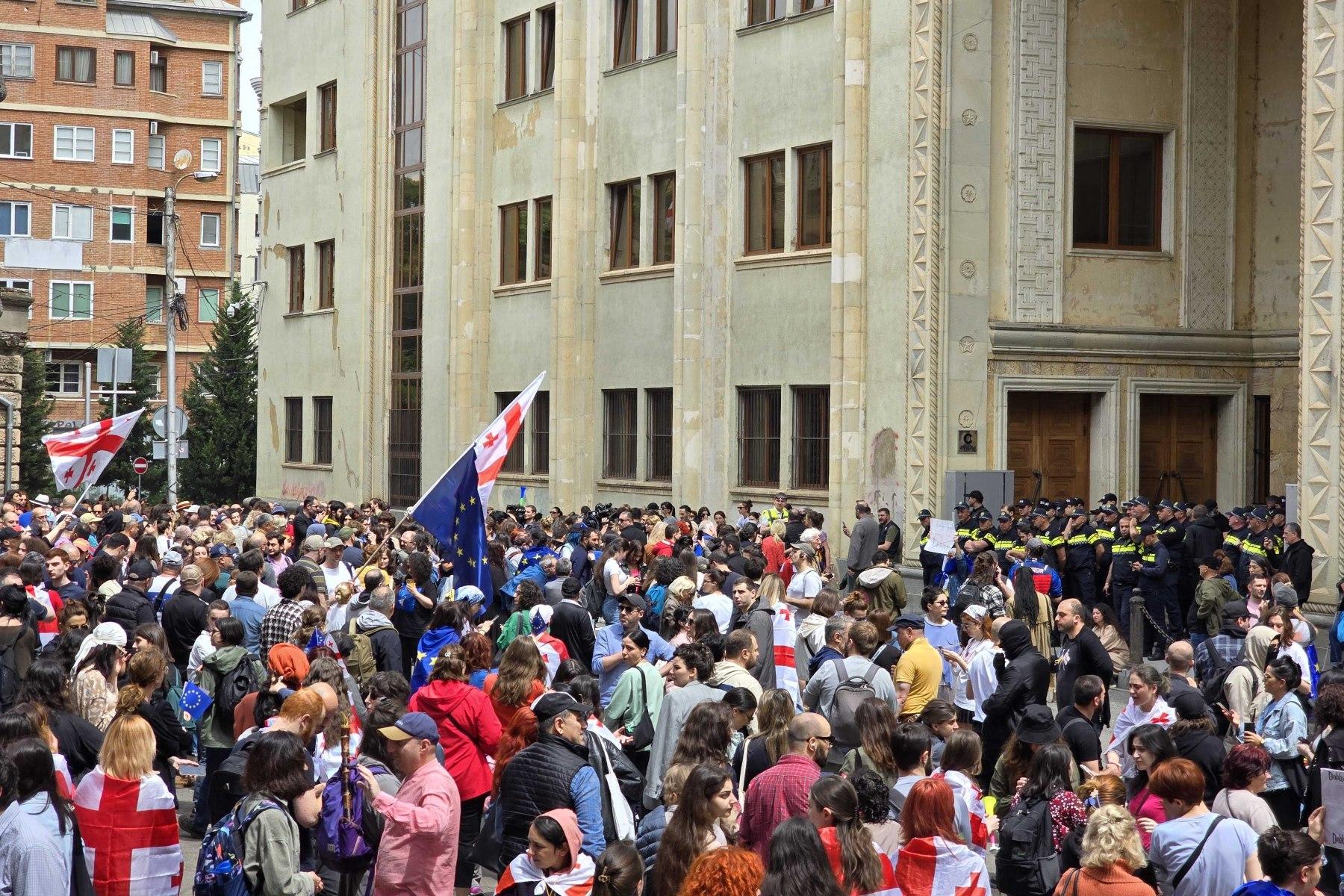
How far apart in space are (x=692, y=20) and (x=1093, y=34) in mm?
7333

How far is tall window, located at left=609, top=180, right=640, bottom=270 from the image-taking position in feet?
107

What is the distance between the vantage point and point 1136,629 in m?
20.9

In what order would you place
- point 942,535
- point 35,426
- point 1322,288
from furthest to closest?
point 35,426, point 942,535, point 1322,288

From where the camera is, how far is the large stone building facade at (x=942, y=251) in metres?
25.2

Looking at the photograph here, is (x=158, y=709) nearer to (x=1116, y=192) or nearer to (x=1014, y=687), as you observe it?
(x=1014, y=687)

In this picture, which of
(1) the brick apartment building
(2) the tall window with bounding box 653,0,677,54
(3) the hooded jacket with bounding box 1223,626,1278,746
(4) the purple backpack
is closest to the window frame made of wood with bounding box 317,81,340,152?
(2) the tall window with bounding box 653,0,677,54

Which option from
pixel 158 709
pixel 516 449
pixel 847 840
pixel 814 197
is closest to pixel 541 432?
pixel 516 449

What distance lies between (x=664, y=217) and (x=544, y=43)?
622 cm

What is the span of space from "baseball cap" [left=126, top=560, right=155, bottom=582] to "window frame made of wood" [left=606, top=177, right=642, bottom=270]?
61.6 feet

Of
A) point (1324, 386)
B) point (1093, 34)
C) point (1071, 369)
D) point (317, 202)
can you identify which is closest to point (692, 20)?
point (1093, 34)

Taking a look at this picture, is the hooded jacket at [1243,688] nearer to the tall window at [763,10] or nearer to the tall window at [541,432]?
the tall window at [763,10]

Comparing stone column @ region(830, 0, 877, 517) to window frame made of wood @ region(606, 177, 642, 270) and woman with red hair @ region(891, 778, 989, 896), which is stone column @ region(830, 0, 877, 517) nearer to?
window frame made of wood @ region(606, 177, 642, 270)

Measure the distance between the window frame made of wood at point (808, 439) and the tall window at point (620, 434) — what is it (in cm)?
→ 486

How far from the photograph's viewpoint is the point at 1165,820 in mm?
8297
